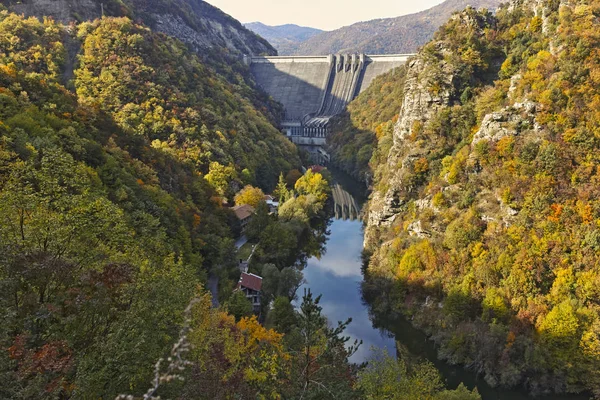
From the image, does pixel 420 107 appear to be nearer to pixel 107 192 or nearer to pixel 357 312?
pixel 357 312

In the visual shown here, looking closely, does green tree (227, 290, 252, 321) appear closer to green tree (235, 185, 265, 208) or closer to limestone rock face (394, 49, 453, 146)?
green tree (235, 185, 265, 208)

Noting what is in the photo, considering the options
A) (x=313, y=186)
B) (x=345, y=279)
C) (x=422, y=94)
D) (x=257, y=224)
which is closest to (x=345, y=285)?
(x=345, y=279)

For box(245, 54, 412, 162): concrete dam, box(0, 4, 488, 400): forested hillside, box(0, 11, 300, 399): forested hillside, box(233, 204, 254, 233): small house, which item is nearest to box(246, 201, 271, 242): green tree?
box(0, 4, 488, 400): forested hillside

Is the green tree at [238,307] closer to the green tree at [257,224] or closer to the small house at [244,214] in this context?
the green tree at [257,224]

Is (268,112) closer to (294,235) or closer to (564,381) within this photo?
(294,235)

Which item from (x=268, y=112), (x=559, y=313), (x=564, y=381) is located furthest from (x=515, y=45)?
(x=268, y=112)

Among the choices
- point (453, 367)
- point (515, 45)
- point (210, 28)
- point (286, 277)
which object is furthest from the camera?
point (210, 28)

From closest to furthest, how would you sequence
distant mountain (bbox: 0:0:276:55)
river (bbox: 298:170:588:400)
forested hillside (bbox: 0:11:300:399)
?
1. forested hillside (bbox: 0:11:300:399)
2. river (bbox: 298:170:588:400)
3. distant mountain (bbox: 0:0:276:55)
